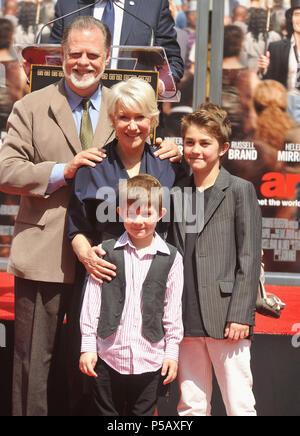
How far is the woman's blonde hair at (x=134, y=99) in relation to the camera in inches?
100

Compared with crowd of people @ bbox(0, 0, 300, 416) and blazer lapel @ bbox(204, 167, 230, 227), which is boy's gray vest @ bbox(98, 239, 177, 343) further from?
blazer lapel @ bbox(204, 167, 230, 227)

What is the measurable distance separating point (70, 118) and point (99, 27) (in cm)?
41

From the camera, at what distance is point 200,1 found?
5.45 m

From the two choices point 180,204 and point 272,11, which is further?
point 272,11

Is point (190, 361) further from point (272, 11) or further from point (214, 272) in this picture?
point (272, 11)

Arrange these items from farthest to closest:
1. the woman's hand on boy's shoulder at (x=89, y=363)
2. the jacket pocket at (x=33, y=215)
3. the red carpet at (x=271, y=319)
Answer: the red carpet at (x=271, y=319), the jacket pocket at (x=33, y=215), the woman's hand on boy's shoulder at (x=89, y=363)

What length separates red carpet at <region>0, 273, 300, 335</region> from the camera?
3348mm

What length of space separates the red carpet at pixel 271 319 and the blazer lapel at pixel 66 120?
42.1 inches

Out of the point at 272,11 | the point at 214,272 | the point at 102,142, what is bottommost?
the point at 214,272

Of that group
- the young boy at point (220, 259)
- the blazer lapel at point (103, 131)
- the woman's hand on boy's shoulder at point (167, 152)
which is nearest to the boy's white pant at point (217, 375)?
the young boy at point (220, 259)

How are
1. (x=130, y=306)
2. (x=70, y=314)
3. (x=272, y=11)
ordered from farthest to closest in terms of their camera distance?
1. (x=272, y=11)
2. (x=70, y=314)
3. (x=130, y=306)

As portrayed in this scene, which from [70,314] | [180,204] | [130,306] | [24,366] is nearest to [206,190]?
[180,204]

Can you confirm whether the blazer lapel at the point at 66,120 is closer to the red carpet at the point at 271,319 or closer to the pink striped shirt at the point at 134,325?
the pink striped shirt at the point at 134,325

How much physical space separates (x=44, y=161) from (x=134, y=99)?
1.75 ft
